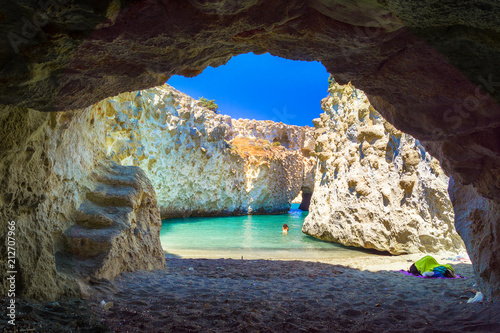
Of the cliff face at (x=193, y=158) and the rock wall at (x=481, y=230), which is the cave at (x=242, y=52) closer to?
the rock wall at (x=481, y=230)

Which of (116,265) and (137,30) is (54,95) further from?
(116,265)

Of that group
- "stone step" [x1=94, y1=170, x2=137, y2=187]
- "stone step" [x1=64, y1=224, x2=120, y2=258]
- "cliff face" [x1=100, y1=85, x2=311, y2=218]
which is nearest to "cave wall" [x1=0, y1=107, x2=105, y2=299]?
"stone step" [x1=64, y1=224, x2=120, y2=258]

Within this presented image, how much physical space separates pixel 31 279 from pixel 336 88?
1388 cm

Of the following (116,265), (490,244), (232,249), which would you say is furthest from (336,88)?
(116,265)

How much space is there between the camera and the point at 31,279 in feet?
9.57

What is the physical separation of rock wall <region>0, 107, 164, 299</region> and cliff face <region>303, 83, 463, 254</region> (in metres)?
9.27

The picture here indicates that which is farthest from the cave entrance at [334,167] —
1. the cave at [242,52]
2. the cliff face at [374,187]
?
the cave at [242,52]

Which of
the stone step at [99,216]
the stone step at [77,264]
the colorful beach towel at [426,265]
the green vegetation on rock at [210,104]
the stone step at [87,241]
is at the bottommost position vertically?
the colorful beach towel at [426,265]

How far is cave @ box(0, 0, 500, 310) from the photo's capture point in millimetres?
1646

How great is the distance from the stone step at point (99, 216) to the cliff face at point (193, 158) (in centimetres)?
810

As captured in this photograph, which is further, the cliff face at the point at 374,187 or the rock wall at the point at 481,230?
the cliff face at the point at 374,187

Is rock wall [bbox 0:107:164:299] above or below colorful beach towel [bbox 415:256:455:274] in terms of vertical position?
above

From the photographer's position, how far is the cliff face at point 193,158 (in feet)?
51.8

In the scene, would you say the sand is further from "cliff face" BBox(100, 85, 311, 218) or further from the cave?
"cliff face" BBox(100, 85, 311, 218)
